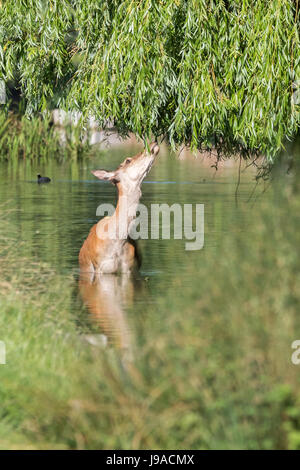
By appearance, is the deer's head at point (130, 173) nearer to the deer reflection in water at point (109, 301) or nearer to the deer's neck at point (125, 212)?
the deer's neck at point (125, 212)

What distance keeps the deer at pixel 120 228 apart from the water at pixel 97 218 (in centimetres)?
24

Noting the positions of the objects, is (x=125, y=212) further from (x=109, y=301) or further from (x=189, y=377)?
(x=189, y=377)

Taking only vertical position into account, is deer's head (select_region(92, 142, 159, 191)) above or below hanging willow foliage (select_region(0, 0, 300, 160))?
below

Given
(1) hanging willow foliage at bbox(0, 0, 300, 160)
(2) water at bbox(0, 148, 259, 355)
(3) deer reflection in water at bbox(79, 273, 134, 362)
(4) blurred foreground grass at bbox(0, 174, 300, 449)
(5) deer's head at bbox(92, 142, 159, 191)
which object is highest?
(1) hanging willow foliage at bbox(0, 0, 300, 160)

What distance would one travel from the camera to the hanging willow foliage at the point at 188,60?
1185 cm

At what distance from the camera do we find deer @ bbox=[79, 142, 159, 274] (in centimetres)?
1270

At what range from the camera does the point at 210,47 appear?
472 inches

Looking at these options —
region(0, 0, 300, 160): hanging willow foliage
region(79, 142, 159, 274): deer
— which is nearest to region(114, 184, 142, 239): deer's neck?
region(79, 142, 159, 274): deer

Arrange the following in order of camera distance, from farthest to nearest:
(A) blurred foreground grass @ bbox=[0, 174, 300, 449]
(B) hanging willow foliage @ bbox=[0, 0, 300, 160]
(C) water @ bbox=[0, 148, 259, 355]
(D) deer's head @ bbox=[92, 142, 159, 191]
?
(D) deer's head @ bbox=[92, 142, 159, 191] < (C) water @ bbox=[0, 148, 259, 355] < (B) hanging willow foliage @ bbox=[0, 0, 300, 160] < (A) blurred foreground grass @ bbox=[0, 174, 300, 449]

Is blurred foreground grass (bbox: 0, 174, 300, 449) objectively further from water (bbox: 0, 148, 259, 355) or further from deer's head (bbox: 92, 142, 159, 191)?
deer's head (bbox: 92, 142, 159, 191)

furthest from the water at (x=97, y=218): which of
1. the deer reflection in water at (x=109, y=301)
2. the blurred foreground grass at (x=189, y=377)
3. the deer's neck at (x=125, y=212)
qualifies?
the deer's neck at (x=125, y=212)

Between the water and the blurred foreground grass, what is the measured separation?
538 mm

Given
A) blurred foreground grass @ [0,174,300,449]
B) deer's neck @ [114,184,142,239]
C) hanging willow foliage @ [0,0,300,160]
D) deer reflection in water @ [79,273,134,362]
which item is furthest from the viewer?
deer's neck @ [114,184,142,239]

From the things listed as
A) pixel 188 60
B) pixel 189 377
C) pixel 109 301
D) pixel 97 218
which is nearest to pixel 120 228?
pixel 109 301
